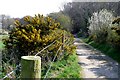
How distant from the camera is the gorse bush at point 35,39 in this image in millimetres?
10625

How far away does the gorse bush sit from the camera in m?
10.6

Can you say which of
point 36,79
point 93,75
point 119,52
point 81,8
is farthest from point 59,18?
point 36,79

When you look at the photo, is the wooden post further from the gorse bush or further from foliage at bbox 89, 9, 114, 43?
foliage at bbox 89, 9, 114, 43

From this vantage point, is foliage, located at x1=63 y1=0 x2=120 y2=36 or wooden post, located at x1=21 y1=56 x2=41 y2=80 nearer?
A: wooden post, located at x1=21 y1=56 x2=41 y2=80

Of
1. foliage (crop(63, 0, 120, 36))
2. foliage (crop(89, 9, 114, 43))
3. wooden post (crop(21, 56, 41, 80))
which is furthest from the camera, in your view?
foliage (crop(63, 0, 120, 36))

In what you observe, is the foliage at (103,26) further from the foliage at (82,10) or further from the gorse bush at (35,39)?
the foliage at (82,10)

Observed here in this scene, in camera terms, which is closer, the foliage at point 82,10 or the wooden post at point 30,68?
the wooden post at point 30,68

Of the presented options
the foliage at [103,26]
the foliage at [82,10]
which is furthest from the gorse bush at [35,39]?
the foliage at [82,10]

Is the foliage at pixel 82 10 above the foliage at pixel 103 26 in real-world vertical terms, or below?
above

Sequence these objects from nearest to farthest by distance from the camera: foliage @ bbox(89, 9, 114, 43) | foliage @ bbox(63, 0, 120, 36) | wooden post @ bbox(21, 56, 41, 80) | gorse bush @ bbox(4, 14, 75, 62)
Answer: wooden post @ bbox(21, 56, 41, 80)
gorse bush @ bbox(4, 14, 75, 62)
foliage @ bbox(89, 9, 114, 43)
foliage @ bbox(63, 0, 120, 36)

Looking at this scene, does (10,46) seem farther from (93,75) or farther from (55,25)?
(93,75)

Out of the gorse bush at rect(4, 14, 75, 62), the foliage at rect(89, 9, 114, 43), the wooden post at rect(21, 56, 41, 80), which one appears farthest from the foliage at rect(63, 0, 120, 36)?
the wooden post at rect(21, 56, 41, 80)

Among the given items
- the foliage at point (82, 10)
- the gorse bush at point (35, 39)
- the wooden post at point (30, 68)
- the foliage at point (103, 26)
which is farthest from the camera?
the foliage at point (82, 10)

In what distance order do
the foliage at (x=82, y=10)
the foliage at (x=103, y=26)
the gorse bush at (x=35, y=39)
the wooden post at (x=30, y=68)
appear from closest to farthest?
the wooden post at (x=30, y=68) < the gorse bush at (x=35, y=39) < the foliage at (x=103, y=26) < the foliage at (x=82, y=10)
